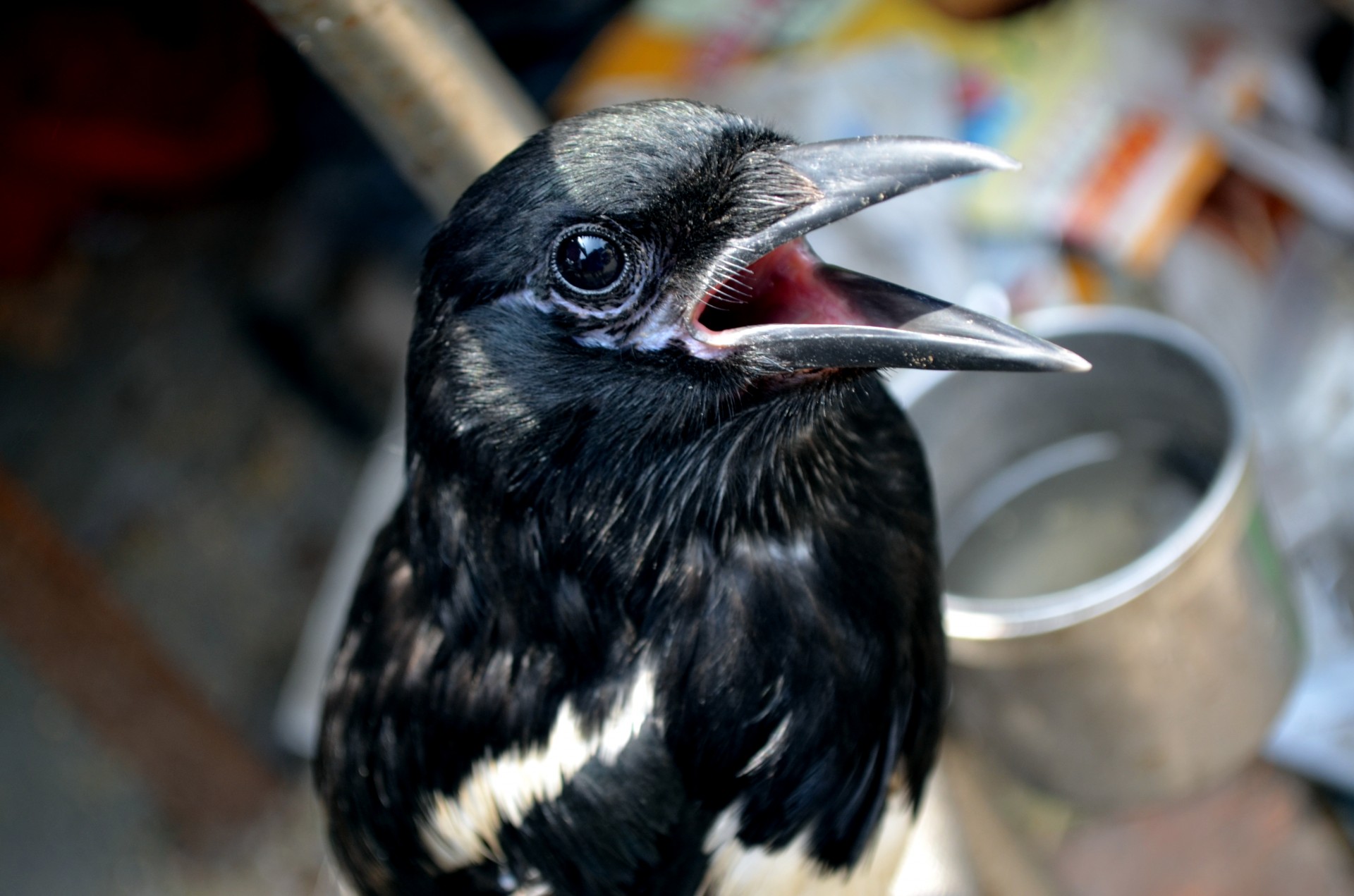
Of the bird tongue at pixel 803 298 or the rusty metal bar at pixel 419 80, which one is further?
the rusty metal bar at pixel 419 80

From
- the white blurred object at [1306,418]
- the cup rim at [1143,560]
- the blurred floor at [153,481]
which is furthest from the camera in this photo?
the blurred floor at [153,481]

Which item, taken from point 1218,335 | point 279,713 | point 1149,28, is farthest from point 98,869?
point 1149,28

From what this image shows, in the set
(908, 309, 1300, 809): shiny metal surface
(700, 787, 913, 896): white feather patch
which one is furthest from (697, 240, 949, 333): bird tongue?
(908, 309, 1300, 809): shiny metal surface

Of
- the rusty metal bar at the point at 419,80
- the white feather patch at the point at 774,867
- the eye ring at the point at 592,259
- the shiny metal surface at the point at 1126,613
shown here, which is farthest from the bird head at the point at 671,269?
the shiny metal surface at the point at 1126,613

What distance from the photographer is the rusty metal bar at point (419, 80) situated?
850 millimetres

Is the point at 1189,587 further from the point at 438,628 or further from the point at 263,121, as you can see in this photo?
the point at 263,121

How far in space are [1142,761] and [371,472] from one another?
4.50 ft

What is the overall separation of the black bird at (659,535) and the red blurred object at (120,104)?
178cm

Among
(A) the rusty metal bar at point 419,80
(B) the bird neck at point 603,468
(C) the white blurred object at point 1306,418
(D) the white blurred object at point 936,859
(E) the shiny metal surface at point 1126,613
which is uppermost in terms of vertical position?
(A) the rusty metal bar at point 419,80

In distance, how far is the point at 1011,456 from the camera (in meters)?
1.53

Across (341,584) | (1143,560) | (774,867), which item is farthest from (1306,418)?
(341,584)

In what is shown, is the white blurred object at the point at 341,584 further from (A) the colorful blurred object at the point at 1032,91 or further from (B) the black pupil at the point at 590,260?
(B) the black pupil at the point at 590,260

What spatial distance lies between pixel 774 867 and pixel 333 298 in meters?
1.91

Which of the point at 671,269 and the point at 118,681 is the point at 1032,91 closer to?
the point at 671,269
